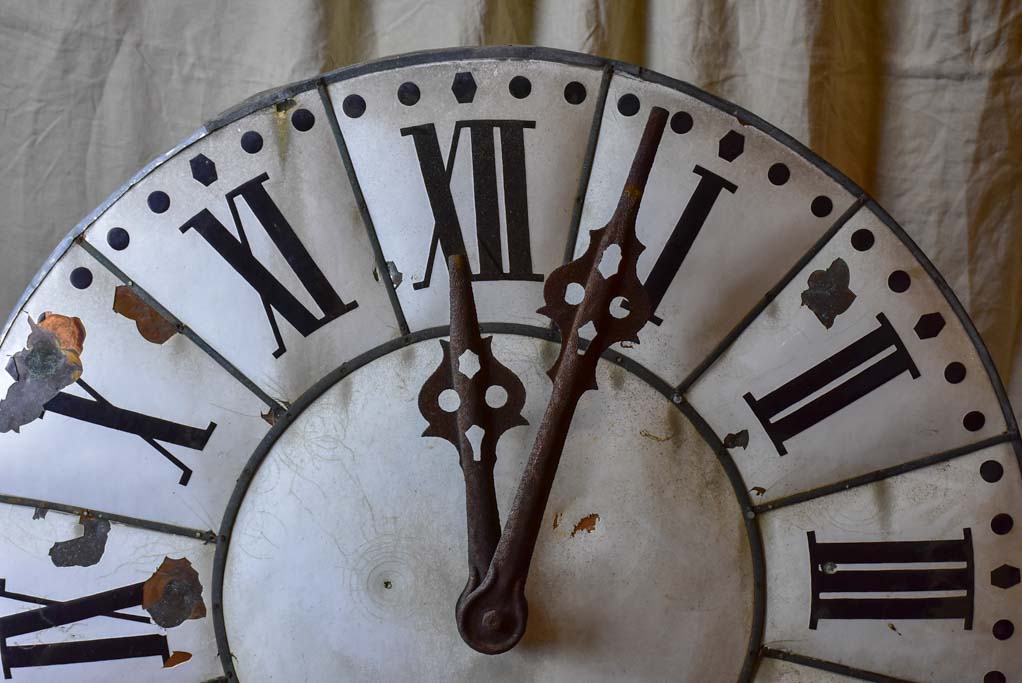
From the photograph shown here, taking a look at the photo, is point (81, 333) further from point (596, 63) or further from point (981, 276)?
point (981, 276)

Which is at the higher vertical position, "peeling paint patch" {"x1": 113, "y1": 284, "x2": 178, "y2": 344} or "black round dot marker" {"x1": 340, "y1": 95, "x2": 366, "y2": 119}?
"black round dot marker" {"x1": 340, "y1": 95, "x2": 366, "y2": 119}

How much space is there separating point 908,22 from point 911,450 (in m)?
0.75

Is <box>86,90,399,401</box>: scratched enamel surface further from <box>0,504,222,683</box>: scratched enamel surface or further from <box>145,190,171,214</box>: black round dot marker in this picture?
<box>0,504,222,683</box>: scratched enamel surface

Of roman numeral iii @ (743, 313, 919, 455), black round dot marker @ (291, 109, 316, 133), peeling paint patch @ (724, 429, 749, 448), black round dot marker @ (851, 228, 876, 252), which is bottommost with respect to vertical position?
peeling paint patch @ (724, 429, 749, 448)

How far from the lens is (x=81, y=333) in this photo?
0.98 metres

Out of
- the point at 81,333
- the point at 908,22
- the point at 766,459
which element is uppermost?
the point at 908,22

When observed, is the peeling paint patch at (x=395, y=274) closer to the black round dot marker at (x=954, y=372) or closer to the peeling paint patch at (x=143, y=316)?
the peeling paint patch at (x=143, y=316)

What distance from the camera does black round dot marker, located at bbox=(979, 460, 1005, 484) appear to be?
0.99 meters

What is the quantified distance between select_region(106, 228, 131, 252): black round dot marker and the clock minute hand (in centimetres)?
39

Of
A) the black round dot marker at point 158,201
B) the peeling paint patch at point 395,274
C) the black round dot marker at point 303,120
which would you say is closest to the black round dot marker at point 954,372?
the peeling paint patch at point 395,274

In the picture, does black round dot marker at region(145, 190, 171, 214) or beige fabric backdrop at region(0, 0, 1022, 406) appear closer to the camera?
black round dot marker at region(145, 190, 171, 214)

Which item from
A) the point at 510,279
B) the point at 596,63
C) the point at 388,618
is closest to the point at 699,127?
the point at 596,63

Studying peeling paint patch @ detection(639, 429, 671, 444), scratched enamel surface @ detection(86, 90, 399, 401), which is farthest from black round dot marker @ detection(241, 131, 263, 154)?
peeling paint patch @ detection(639, 429, 671, 444)

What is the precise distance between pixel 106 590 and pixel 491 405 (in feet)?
1.24
